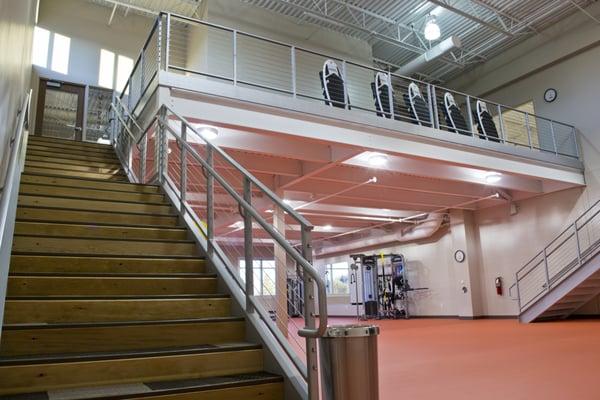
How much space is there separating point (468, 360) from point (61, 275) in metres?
4.58

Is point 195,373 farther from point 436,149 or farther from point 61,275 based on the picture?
point 436,149

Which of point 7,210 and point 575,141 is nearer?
point 7,210

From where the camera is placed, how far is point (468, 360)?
5590 millimetres

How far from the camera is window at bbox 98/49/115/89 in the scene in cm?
1199

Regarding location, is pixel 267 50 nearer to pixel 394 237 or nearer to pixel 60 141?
pixel 60 141

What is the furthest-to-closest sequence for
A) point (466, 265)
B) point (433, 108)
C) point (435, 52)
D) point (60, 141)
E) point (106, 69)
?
point (466, 265) → point (106, 69) → point (435, 52) → point (433, 108) → point (60, 141)

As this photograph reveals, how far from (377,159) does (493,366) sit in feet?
12.6

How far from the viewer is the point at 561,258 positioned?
11.0m

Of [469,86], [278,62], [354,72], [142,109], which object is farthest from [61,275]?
[469,86]

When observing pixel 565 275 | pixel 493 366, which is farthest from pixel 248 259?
pixel 565 275

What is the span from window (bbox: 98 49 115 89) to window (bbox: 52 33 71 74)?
770 millimetres

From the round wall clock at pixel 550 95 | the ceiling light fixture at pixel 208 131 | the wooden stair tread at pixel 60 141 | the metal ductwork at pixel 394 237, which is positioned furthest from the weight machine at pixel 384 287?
the ceiling light fixture at pixel 208 131

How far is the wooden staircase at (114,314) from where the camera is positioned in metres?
2.39

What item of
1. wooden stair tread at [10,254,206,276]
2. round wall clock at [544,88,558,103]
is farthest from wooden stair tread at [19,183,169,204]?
round wall clock at [544,88,558,103]
